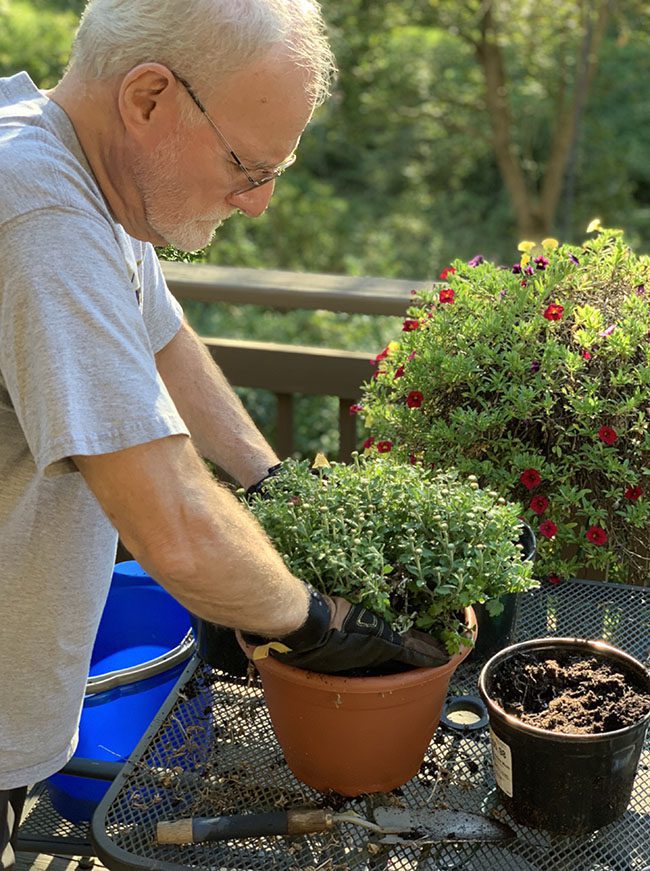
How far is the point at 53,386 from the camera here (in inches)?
45.8

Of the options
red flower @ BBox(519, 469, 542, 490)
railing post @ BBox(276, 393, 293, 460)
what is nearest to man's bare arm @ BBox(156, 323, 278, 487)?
red flower @ BBox(519, 469, 542, 490)

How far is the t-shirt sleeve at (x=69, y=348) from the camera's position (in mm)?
1162

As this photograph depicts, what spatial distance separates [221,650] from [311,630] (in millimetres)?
364

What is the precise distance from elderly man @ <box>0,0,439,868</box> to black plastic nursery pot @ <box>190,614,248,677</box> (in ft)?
0.66

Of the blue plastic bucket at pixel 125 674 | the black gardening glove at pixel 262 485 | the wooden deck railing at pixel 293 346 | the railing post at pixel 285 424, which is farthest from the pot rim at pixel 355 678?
the railing post at pixel 285 424

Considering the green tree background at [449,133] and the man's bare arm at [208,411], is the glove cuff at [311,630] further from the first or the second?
the green tree background at [449,133]

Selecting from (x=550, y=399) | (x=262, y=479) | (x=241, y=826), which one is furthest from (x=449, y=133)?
(x=241, y=826)

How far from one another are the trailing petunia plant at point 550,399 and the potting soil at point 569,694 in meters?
0.46

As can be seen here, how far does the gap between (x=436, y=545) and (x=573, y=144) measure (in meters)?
7.31

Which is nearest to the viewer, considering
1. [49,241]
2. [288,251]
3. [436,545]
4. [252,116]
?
[49,241]

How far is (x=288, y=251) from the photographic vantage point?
835 centimetres

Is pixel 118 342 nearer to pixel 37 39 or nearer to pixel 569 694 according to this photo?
pixel 569 694

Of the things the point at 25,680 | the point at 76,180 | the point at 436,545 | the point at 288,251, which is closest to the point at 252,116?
the point at 76,180

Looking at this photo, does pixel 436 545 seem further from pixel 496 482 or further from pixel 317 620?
pixel 496 482
